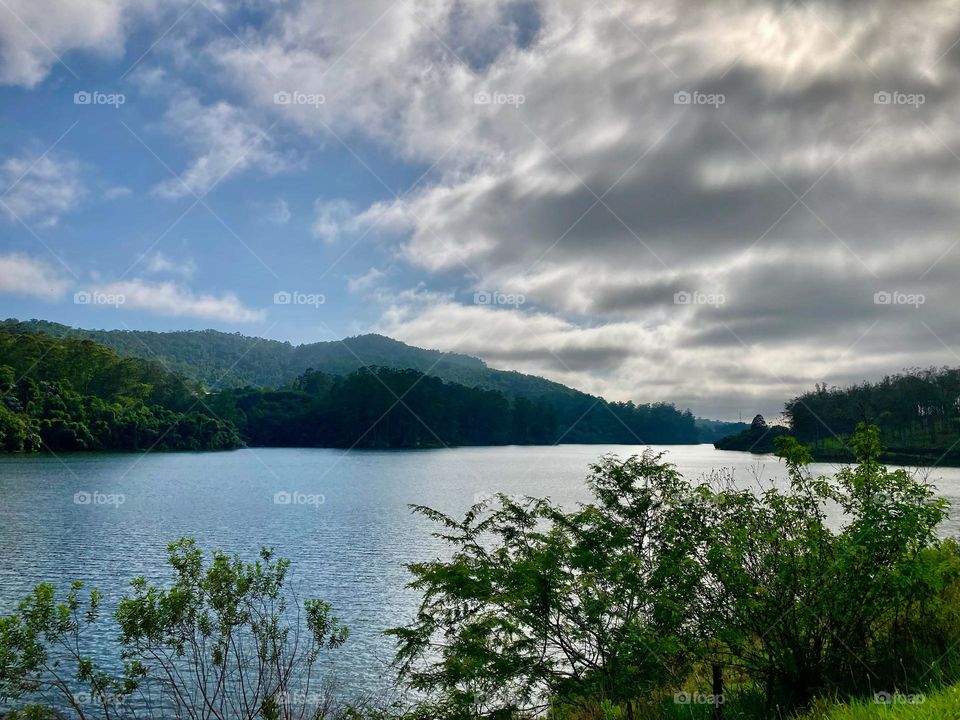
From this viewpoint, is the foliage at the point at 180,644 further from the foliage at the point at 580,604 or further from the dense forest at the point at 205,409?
the dense forest at the point at 205,409

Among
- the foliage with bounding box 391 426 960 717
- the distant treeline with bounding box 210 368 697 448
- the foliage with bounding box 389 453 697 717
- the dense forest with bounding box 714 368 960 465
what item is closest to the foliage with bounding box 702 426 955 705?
the foliage with bounding box 391 426 960 717

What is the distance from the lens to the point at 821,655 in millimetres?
8430

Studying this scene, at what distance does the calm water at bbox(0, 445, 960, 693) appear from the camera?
23047mm

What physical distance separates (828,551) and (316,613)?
8.90 meters

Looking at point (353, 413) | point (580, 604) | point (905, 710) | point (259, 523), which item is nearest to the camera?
point (905, 710)

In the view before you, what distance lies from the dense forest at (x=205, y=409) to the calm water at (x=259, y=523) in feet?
68.1

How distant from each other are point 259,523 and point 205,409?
11269 cm

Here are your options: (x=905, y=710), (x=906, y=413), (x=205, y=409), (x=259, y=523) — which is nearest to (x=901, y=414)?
(x=906, y=413)

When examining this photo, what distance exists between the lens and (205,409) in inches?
Answer: 5605

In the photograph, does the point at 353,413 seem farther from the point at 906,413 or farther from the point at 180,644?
the point at 180,644

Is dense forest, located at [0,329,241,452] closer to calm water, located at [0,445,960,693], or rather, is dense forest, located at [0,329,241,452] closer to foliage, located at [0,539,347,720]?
calm water, located at [0,445,960,693]

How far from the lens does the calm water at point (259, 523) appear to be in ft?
75.6

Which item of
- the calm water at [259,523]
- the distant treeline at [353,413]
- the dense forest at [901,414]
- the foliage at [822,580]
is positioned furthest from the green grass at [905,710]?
the distant treeline at [353,413]

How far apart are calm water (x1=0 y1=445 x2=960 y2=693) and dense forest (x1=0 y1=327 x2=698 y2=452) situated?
20.8 m
